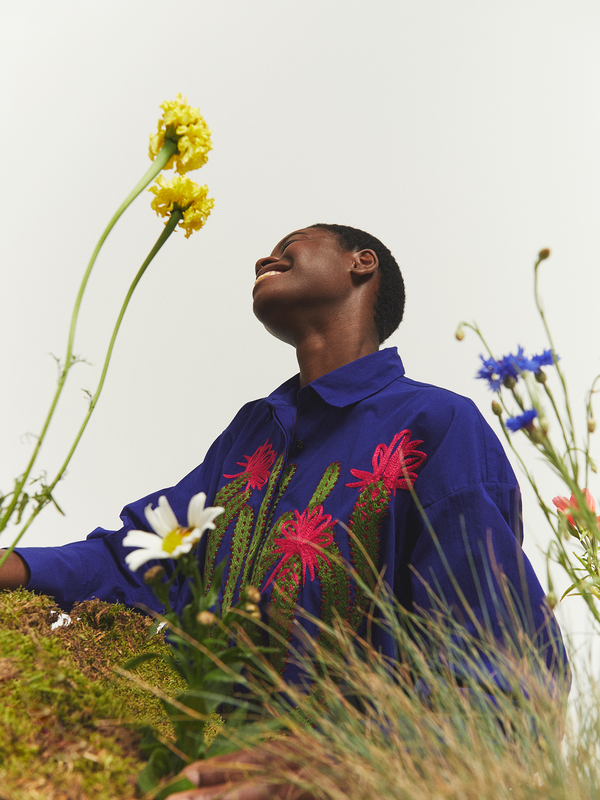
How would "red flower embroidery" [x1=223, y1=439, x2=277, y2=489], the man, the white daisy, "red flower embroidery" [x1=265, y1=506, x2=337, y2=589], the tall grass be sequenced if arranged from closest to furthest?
the tall grass
the white daisy
the man
"red flower embroidery" [x1=265, y1=506, x2=337, y2=589]
"red flower embroidery" [x1=223, y1=439, x2=277, y2=489]

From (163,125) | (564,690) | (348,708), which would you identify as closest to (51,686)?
(348,708)

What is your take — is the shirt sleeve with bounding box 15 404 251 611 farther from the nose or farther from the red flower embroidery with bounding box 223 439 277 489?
the nose

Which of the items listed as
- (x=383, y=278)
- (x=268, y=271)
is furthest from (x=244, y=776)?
(x=383, y=278)

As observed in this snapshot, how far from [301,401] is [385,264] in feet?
1.61

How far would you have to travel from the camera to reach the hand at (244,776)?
565 millimetres

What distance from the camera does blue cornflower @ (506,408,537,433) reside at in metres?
0.65

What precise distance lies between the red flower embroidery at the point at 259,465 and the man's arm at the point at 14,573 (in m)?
0.41

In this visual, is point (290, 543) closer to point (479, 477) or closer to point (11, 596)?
point (479, 477)

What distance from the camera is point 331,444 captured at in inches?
46.5

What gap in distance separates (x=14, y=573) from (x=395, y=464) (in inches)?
26.1

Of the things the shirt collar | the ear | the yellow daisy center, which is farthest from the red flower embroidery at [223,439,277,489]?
the yellow daisy center

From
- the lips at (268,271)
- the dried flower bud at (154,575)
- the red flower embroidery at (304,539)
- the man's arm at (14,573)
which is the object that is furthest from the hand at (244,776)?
the lips at (268,271)

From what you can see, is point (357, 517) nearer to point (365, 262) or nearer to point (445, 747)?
point (445, 747)

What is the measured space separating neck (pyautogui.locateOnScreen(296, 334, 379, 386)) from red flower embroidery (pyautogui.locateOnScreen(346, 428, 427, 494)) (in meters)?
0.34
